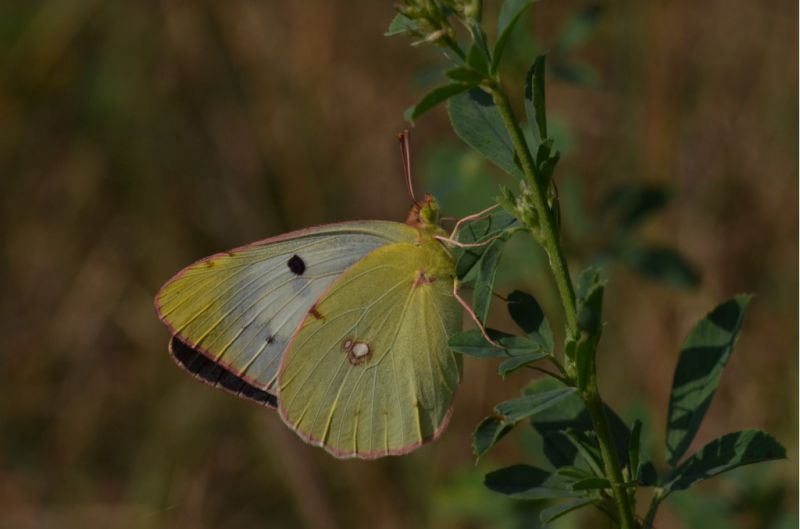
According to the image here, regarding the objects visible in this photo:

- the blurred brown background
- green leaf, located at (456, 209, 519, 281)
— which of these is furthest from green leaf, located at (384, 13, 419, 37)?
the blurred brown background

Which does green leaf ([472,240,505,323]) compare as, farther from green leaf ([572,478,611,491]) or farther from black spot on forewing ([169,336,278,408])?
black spot on forewing ([169,336,278,408])

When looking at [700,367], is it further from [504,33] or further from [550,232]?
[504,33]

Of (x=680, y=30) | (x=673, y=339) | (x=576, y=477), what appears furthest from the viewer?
(x=680, y=30)

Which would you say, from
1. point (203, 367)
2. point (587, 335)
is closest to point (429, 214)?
point (203, 367)

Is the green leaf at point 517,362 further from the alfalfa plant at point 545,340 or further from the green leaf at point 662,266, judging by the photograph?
the green leaf at point 662,266

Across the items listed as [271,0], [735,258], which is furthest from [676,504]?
[271,0]

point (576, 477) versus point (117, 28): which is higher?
point (117, 28)

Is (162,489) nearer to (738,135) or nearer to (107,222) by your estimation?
(107,222)
